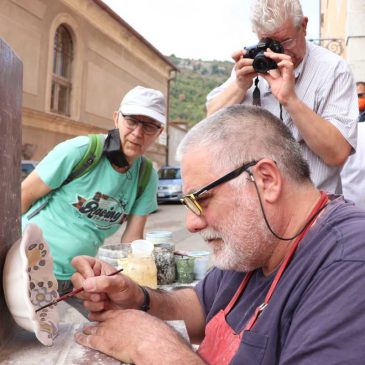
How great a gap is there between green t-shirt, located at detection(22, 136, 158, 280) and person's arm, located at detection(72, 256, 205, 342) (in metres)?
0.71

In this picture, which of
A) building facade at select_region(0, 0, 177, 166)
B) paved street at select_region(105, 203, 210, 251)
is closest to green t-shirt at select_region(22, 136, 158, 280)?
paved street at select_region(105, 203, 210, 251)

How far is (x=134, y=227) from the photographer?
287 centimetres

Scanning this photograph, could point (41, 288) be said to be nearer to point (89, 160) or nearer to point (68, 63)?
point (89, 160)

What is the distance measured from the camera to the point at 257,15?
2.12 m

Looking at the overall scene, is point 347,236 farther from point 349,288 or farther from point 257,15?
point 257,15

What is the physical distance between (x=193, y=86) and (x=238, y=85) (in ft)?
220

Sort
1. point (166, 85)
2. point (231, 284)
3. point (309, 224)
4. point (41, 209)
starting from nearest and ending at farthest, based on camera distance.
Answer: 1. point (309, 224)
2. point (231, 284)
3. point (41, 209)
4. point (166, 85)

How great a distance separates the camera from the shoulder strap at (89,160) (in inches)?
96.7

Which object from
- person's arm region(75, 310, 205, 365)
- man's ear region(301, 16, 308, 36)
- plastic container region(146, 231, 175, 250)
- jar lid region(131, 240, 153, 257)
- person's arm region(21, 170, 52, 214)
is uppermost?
man's ear region(301, 16, 308, 36)

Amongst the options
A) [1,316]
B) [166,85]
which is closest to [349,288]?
[1,316]

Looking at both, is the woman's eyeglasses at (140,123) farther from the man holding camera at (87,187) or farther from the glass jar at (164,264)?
the glass jar at (164,264)

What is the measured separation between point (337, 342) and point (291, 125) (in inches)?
53.4

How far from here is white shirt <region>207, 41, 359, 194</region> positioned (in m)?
2.19

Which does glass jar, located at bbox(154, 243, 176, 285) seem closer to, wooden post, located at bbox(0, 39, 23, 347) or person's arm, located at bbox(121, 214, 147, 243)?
person's arm, located at bbox(121, 214, 147, 243)
